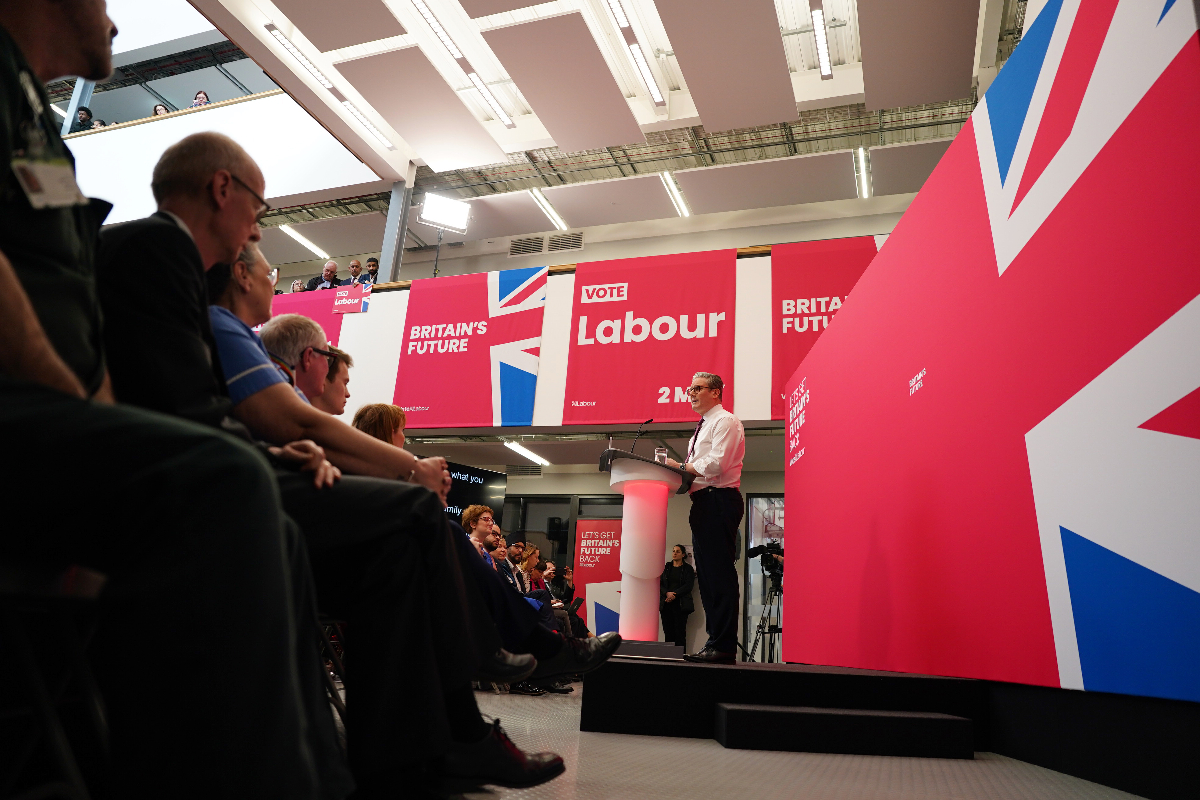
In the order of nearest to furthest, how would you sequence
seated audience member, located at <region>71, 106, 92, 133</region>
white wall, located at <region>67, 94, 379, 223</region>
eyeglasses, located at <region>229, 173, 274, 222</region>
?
eyeglasses, located at <region>229, 173, 274, 222</region>
white wall, located at <region>67, 94, 379, 223</region>
seated audience member, located at <region>71, 106, 92, 133</region>

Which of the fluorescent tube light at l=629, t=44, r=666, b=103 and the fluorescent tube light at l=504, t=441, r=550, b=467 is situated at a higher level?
the fluorescent tube light at l=629, t=44, r=666, b=103

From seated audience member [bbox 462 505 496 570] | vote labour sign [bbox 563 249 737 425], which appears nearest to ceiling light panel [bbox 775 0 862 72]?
vote labour sign [bbox 563 249 737 425]

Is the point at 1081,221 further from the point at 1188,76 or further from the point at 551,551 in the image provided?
the point at 551,551

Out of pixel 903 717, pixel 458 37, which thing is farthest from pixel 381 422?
pixel 458 37

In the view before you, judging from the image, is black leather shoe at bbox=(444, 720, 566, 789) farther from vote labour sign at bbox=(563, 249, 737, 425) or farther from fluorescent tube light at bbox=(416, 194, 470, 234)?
fluorescent tube light at bbox=(416, 194, 470, 234)

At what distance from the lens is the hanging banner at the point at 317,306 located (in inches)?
344

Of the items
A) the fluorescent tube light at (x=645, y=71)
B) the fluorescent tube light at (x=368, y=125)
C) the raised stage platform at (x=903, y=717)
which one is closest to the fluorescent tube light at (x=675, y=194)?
the fluorescent tube light at (x=645, y=71)

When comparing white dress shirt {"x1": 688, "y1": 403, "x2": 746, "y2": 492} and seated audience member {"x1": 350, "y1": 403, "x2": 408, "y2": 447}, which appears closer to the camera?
seated audience member {"x1": 350, "y1": 403, "x2": 408, "y2": 447}

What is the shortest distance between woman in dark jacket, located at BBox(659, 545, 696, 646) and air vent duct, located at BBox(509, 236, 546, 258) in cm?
453

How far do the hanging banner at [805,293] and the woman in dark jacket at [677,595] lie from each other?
3210 millimetres

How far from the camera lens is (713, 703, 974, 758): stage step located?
2.60m

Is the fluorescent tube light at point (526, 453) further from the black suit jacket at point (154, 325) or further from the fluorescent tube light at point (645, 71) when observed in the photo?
the black suit jacket at point (154, 325)

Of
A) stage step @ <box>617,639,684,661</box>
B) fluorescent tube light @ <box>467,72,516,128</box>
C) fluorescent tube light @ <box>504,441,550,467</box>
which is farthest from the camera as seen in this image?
fluorescent tube light @ <box>504,441,550,467</box>

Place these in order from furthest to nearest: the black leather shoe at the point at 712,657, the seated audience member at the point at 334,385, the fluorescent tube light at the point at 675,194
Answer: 1. the fluorescent tube light at the point at 675,194
2. the black leather shoe at the point at 712,657
3. the seated audience member at the point at 334,385
